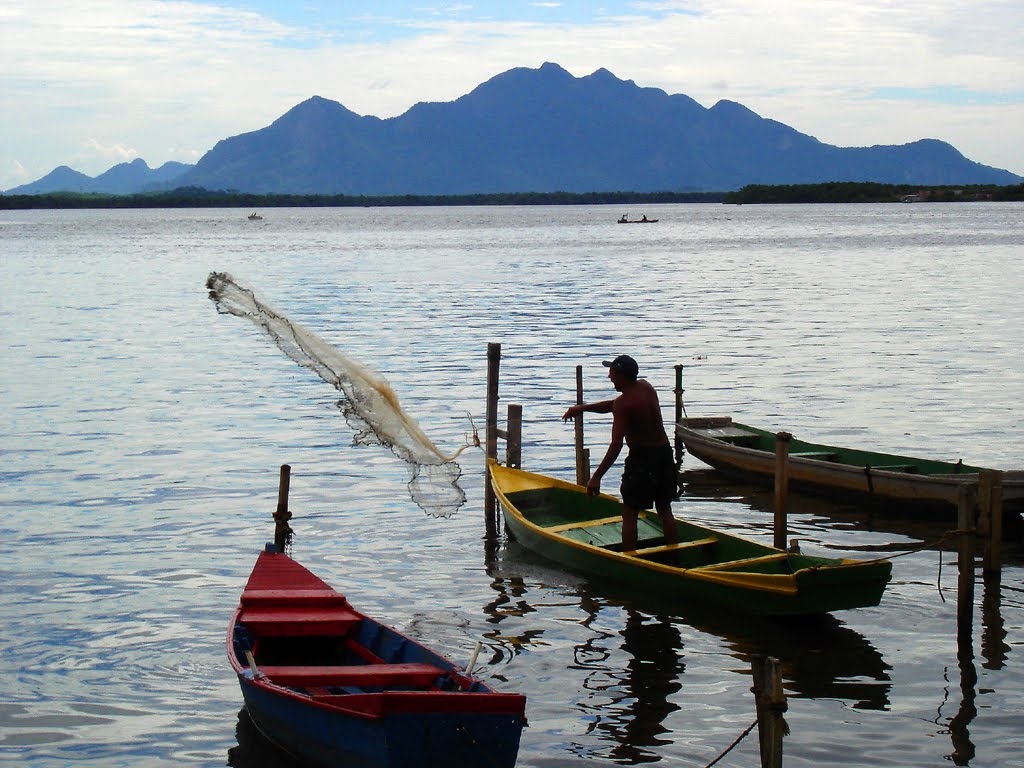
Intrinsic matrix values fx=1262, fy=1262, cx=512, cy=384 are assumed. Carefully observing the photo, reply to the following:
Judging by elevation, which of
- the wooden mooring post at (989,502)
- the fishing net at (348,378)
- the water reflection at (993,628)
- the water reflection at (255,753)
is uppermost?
the fishing net at (348,378)

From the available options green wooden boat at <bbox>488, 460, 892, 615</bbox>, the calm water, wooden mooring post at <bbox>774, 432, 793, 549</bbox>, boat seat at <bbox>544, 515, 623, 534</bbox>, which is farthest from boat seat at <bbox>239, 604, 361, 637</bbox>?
wooden mooring post at <bbox>774, 432, 793, 549</bbox>

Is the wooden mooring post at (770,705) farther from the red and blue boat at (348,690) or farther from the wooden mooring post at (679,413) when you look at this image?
the wooden mooring post at (679,413)

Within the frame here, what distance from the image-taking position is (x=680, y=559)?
49.5ft

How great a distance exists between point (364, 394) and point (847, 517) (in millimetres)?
7942

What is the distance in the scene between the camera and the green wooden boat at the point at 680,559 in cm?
1320

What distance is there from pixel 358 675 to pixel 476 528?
28.2ft

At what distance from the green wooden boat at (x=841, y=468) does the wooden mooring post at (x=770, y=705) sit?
31.0 ft

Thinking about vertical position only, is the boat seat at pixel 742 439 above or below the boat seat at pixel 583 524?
above

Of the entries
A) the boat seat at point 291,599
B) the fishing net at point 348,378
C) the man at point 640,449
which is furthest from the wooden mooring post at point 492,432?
the boat seat at point 291,599

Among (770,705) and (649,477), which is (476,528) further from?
(770,705)

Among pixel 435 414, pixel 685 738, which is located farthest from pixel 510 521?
pixel 435 414

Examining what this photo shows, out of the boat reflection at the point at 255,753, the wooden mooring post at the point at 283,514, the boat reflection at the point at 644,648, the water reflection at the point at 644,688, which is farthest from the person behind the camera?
the wooden mooring post at the point at 283,514

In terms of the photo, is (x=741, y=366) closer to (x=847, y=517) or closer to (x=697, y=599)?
(x=847, y=517)

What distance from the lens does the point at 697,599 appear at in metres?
14.3
